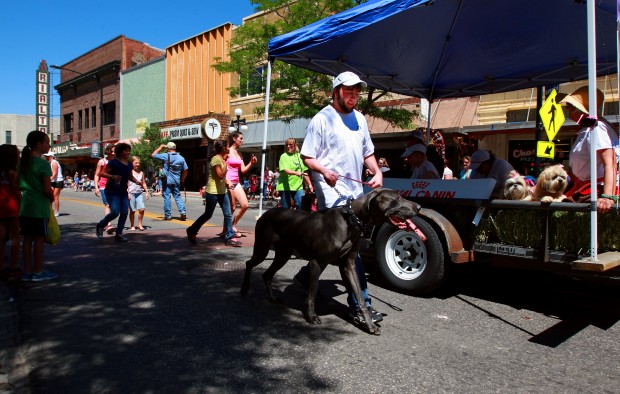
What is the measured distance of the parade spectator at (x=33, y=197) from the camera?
4.92 metres

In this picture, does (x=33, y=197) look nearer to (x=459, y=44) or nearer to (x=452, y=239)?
(x=452, y=239)

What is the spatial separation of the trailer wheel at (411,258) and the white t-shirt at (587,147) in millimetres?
1456

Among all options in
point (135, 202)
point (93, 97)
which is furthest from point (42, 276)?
point (93, 97)

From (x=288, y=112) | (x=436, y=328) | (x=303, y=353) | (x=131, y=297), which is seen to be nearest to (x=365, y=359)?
(x=303, y=353)

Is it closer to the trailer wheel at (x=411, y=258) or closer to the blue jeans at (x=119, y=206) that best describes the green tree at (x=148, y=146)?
the blue jeans at (x=119, y=206)

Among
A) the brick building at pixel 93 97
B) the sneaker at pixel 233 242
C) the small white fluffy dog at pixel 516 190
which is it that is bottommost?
the sneaker at pixel 233 242

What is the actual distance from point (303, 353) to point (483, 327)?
Answer: 1.70 metres

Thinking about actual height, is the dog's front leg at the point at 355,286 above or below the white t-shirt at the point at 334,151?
below

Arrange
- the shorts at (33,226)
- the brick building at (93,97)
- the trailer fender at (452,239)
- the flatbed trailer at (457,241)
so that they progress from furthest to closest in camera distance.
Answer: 1. the brick building at (93,97)
2. the shorts at (33,226)
3. the trailer fender at (452,239)
4. the flatbed trailer at (457,241)

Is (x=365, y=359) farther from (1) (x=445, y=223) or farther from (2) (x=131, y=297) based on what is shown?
(2) (x=131, y=297)

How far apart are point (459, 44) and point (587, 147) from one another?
12.7ft

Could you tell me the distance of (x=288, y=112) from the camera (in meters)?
16.6

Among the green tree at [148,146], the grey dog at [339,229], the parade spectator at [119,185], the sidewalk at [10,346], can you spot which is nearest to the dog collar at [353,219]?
the grey dog at [339,229]

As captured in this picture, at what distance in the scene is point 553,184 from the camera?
13.5ft
